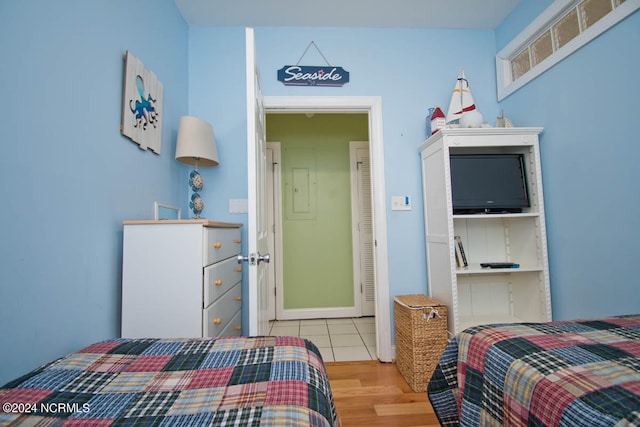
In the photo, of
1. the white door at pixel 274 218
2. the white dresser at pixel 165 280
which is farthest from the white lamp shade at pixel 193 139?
the white door at pixel 274 218

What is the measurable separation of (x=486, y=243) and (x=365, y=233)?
1408 millimetres

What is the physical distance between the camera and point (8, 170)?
0.85 metres

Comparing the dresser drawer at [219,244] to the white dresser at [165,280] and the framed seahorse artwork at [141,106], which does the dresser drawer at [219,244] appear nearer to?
the white dresser at [165,280]

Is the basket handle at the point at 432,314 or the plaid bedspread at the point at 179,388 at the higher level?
the plaid bedspread at the point at 179,388

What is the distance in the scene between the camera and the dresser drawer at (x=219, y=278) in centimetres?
129

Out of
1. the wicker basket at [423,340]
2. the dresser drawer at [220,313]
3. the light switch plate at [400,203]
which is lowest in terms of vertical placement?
the wicker basket at [423,340]

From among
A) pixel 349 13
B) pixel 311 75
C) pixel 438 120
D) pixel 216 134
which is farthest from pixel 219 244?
pixel 349 13

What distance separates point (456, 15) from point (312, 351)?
8.62 ft

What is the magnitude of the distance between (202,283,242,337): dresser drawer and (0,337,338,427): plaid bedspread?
0.51 m

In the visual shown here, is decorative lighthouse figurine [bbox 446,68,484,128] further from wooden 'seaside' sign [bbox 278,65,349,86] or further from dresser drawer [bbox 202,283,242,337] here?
dresser drawer [bbox 202,283,242,337]

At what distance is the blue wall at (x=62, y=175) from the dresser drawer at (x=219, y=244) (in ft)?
1.38

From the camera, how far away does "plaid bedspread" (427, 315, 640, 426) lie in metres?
0.52

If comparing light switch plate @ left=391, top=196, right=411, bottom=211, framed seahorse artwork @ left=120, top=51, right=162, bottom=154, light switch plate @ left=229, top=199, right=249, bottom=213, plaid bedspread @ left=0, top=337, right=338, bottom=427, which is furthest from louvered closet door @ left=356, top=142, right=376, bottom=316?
plaid bedspread @ left=0, top=337, right=338, bottom=427

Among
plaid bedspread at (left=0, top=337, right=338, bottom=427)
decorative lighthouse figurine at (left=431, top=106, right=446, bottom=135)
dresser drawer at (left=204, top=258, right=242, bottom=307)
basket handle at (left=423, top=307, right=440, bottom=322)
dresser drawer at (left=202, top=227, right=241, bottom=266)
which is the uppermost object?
decorative lighthouse figurine at (left=431, top=106, right=446, bottom=135)
